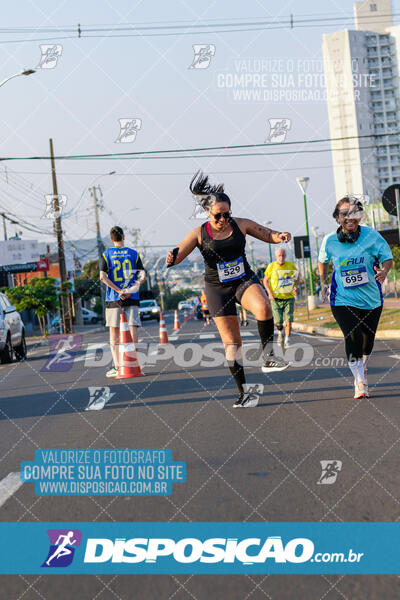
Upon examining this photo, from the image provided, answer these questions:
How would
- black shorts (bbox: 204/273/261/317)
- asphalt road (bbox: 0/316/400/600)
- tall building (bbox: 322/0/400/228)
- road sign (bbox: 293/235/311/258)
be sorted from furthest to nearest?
tall building (bbox: 322/0/400/228) → road sign (bbox: 293/235/311/258) → black shorts (bbox: 204/273/261/317) → asphalt road (bbox: 0/316/400/600)

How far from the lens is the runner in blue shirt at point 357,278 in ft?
24.7

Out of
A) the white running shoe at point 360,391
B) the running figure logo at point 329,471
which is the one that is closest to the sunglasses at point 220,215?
the white running shoe at point 360,391

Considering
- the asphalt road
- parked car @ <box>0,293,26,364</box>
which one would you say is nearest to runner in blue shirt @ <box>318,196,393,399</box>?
the asphalt road

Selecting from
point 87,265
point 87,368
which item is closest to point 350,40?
point 87,265

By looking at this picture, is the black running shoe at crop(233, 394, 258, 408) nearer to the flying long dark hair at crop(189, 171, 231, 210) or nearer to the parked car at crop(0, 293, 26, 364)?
the flying long dark hair at crop(189, 171, 231, 210)

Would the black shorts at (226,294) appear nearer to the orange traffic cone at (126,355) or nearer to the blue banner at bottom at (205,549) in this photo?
the orange traffic cone at (126,355)

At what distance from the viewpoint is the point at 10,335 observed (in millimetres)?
16906

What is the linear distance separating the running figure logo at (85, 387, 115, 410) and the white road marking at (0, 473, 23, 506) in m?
3.02

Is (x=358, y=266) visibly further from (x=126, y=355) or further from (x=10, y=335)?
(x=10, y=335)

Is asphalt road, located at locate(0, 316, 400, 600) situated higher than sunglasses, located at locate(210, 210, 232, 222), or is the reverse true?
sunglasses, located at locate(210, 210, 232, 222)

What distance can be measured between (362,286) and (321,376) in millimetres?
2423

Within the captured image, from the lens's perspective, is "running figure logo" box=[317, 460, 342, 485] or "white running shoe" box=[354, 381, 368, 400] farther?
"white running shoe" box=[354, 381, 368, 400]

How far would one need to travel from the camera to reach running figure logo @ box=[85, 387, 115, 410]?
26.8 ft

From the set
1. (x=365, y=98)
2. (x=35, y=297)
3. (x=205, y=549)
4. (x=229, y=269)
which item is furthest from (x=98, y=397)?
(x=365, y=98)
